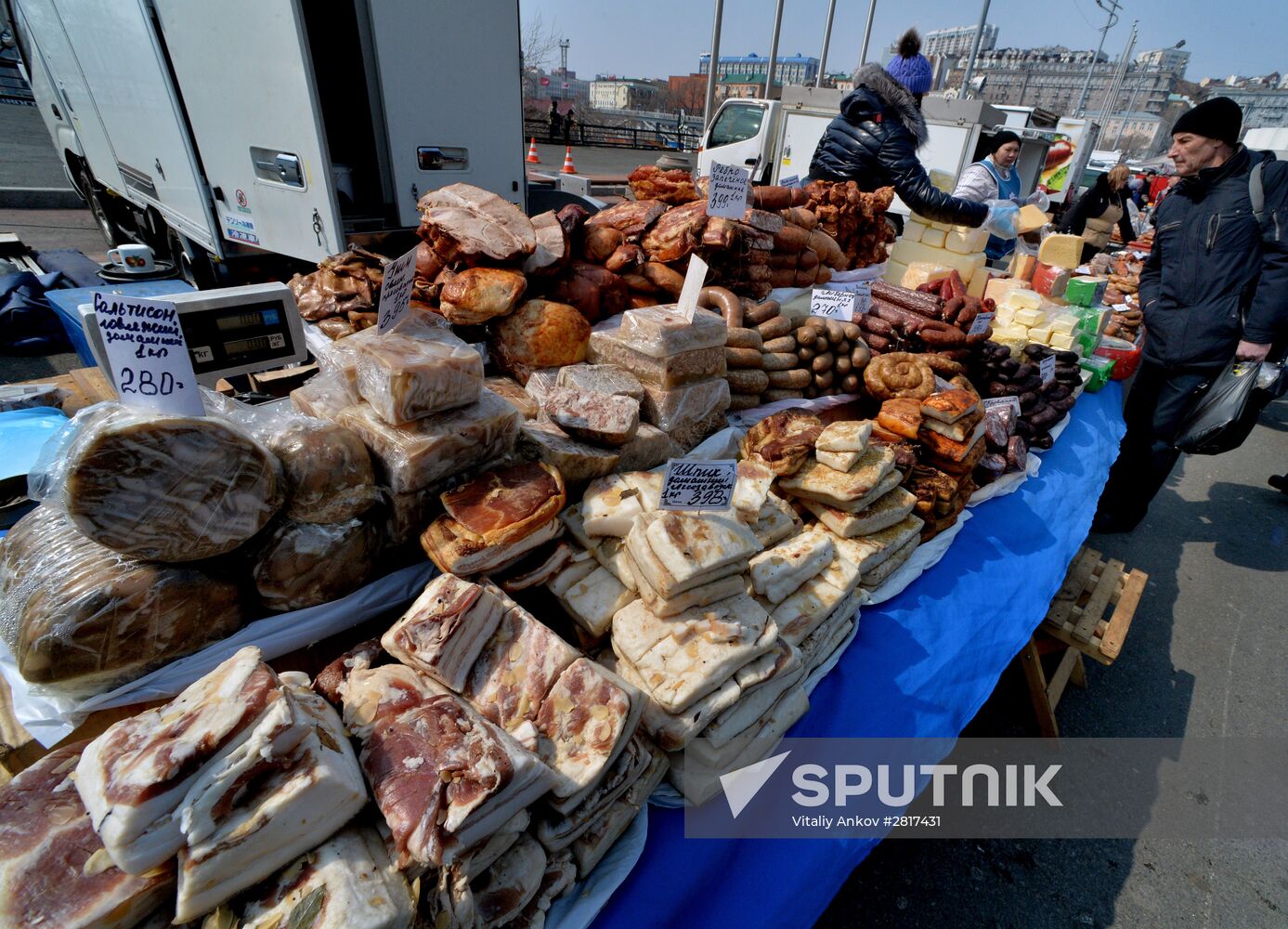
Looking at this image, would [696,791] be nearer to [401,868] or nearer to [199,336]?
[401,868]

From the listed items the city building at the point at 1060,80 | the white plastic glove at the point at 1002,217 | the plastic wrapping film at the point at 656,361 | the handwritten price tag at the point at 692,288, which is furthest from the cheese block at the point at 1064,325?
the city building at the point at 1060,80

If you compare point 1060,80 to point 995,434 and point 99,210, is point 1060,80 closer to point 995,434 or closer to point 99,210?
point 995,434

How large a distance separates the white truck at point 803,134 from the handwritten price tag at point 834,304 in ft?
23.0

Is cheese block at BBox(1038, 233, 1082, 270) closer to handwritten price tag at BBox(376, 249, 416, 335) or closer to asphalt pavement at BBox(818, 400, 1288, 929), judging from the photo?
asphalt pavement at BBox(818, 400, 1288, 929)

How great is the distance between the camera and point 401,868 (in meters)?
1.08

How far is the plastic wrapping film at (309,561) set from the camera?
1546 millimetres

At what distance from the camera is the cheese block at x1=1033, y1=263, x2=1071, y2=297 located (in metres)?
5.49

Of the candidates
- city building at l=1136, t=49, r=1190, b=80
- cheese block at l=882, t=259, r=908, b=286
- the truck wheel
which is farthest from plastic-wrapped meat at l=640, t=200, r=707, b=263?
city building at l=1136, t=49, r=1190, b=80

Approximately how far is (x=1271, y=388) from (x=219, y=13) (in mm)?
8001

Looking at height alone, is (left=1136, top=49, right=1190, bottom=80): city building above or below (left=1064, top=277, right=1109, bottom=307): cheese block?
above

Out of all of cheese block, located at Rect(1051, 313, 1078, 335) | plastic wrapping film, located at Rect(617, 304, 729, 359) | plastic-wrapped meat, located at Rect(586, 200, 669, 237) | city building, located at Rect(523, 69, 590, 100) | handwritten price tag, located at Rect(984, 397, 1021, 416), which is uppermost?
city building, located at Rect(523, 69, 590, 100)

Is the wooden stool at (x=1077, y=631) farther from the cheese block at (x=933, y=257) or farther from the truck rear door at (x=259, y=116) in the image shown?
the truck rear door at (x=259, y=116)

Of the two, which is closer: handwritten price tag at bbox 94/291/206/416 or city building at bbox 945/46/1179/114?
handwritten price tag at bbox 94/291/206/416

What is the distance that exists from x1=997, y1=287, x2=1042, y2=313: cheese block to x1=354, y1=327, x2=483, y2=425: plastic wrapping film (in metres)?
4.96
